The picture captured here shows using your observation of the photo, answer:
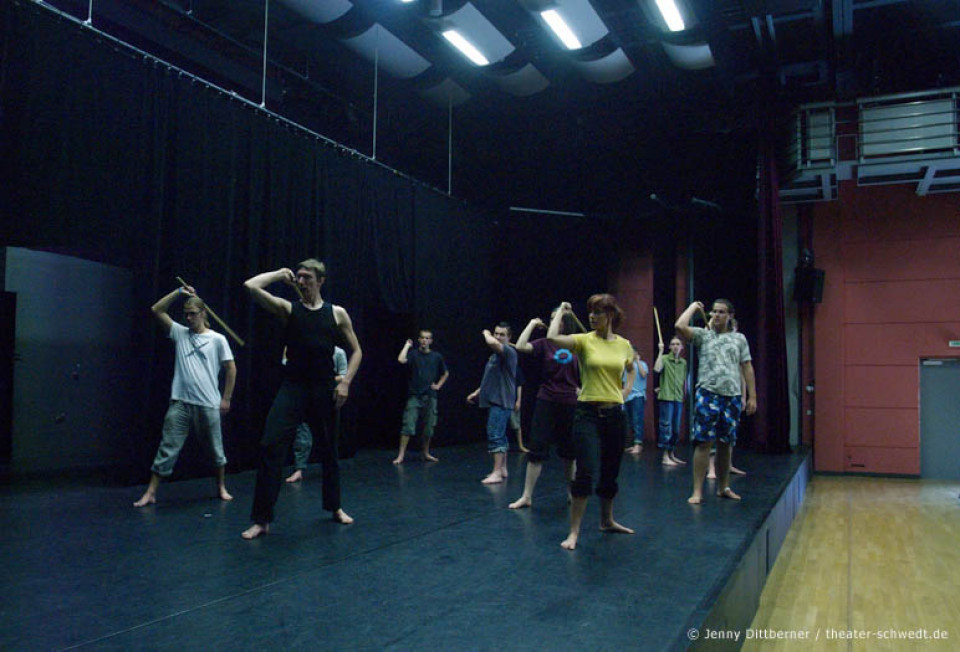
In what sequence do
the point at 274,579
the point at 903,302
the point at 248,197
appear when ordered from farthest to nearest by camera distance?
the point at 903,302 < the point at 248,197 < the point at 274,579

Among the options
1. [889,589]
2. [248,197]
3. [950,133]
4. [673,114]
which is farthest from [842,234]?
[248,197]

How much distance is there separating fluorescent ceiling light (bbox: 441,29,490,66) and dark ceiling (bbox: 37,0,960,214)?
19cm

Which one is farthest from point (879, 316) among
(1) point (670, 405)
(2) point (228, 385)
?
(2) point (228, 385)

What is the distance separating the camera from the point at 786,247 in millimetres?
10844

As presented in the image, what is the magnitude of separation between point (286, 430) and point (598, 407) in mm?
1645

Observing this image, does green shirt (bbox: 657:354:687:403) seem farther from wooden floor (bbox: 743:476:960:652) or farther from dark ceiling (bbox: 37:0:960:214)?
dark ceiling (bbox: 37:0:960:214)

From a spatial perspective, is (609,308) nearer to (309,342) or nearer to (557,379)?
(557,379)

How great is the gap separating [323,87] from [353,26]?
1.58m

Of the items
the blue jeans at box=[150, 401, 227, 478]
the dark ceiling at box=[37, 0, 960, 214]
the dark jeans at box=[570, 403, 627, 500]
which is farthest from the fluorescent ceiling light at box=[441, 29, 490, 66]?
the dark jeans at box=[570, 403, 627, 500]

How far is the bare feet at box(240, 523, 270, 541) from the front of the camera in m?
3.88

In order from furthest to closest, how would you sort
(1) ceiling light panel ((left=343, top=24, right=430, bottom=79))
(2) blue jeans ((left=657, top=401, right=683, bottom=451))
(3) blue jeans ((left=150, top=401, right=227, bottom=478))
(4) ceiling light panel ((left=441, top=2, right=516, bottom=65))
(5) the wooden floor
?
1. (2) blue jeans ((left=657, top=401, right=683, bottom=451))
2. (1) ceiling light panel ((left=343, top=24, right=430, bottom=79))
3. (4) ceiling light panel ((left=441, top=2, right=516, bottom=65))
4. (3) blue jeans ((left=150, top=401, right=227, bottom=478))
5. (5) the wooden floor

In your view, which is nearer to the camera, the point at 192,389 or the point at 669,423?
→ the point at 192,389

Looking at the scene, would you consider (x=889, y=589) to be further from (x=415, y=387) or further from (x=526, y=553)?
(x=415, y=387)

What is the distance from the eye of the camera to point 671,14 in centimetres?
709
